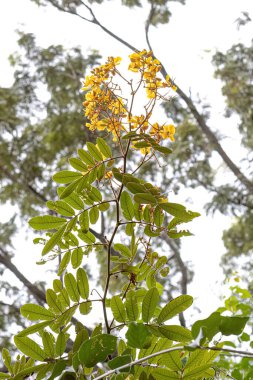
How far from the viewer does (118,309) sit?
0.90m

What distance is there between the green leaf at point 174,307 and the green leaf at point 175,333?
0.02 m

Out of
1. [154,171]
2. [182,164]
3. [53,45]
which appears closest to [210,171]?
[182,164]

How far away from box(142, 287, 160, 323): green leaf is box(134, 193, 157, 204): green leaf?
0.70ft

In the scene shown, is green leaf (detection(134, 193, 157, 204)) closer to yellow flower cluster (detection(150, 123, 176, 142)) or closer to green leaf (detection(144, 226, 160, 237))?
green leaf (detection(144, 226, 160, 237))

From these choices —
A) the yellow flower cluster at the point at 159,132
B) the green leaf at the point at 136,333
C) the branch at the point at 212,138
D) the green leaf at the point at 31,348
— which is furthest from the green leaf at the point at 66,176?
the branch at the point at 212,138

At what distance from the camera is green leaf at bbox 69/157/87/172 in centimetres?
103

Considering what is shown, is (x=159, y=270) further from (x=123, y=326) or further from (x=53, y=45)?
(x=53, y=45)

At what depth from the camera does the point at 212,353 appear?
32.5 inches

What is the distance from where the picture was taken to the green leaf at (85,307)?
1003 mm

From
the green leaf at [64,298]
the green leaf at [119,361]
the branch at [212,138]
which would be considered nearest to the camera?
the green leaf at [119,361]

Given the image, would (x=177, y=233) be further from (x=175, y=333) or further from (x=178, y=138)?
(x=178, y=138)

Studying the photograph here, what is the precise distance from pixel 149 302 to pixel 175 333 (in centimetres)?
8

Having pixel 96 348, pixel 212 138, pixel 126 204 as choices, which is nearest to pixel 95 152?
pixel 126 204

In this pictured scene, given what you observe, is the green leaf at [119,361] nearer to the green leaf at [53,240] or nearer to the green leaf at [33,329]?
the green leaf at [33,329]
